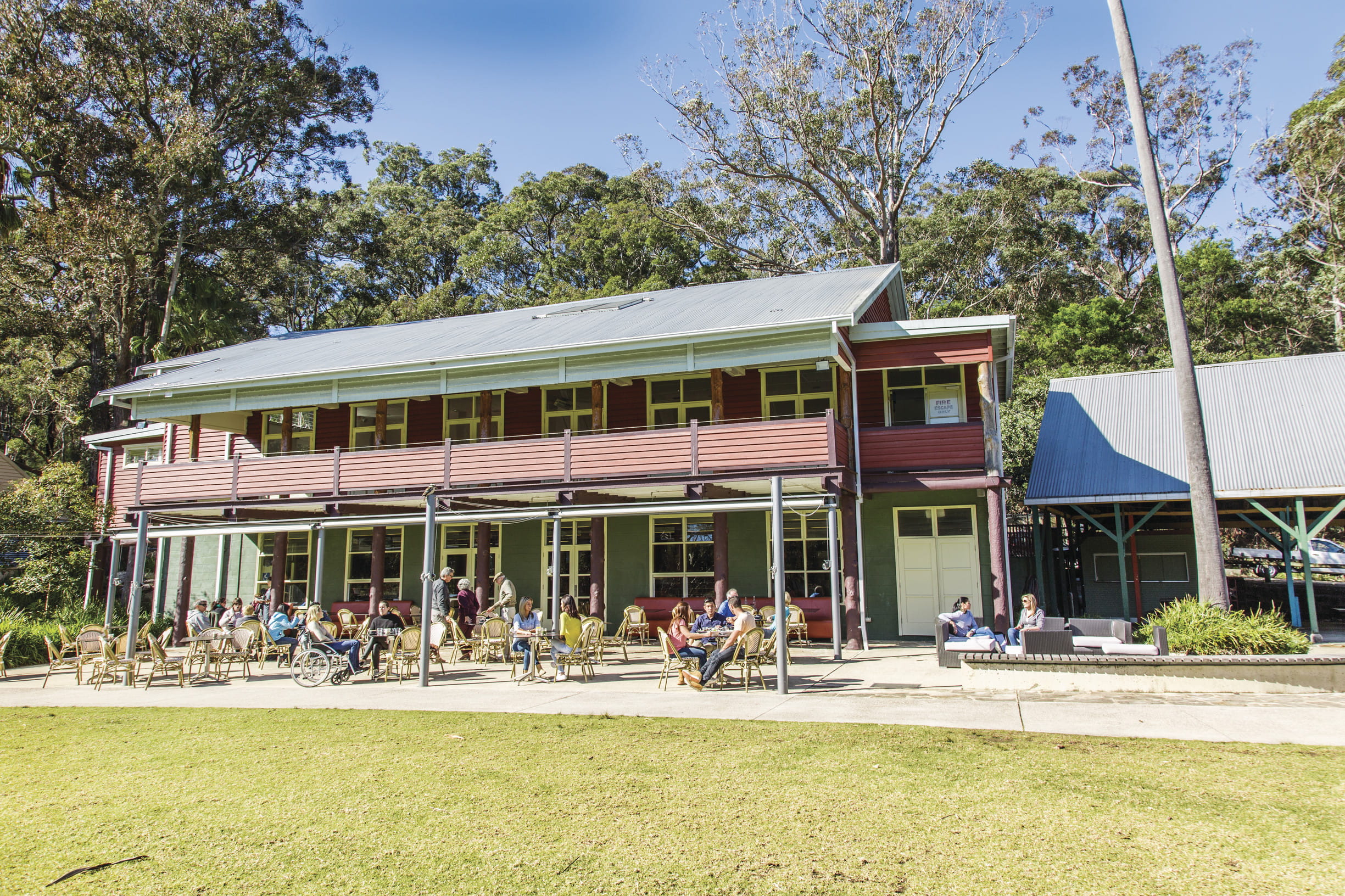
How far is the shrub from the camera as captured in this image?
37.0ft

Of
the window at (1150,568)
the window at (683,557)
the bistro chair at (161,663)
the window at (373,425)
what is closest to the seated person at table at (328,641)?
the bistro chair at (161,663)

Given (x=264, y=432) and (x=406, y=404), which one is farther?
(x=264, y=432)

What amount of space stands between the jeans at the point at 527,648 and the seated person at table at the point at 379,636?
203 centimetres

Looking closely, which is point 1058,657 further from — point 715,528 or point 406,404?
point 406,404

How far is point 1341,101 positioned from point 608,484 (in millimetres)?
34660

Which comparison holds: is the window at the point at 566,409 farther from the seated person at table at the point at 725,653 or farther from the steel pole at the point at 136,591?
the seated person at table at the point at 725,653

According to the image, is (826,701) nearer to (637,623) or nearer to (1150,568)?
(637,623)

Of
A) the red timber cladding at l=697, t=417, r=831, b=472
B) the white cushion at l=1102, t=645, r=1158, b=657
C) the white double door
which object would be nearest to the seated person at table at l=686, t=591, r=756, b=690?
the red timber cladding at l=697, t=417, r=831, b=472

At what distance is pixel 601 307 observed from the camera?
73.5ft

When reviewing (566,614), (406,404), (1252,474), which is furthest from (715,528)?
(1252,474)

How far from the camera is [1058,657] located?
10.8 metres

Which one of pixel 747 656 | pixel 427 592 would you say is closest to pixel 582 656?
pixel 427 592

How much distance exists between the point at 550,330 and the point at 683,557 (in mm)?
5886

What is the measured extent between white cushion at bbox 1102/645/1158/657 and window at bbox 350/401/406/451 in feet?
53.1
